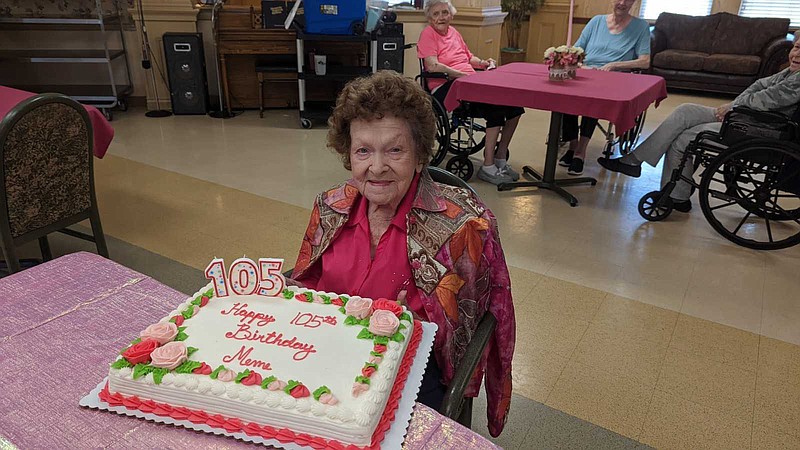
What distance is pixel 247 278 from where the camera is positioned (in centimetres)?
108

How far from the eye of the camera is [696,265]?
2.94 meters

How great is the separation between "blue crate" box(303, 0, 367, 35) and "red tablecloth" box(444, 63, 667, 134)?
5.85 ft

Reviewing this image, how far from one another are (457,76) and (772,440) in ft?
9.74

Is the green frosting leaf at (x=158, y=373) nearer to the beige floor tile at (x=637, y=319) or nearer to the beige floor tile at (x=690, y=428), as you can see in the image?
the beige floor tile at (x=690, y=428)

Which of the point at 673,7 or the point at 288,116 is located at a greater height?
the point at 673,7

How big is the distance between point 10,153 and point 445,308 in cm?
176

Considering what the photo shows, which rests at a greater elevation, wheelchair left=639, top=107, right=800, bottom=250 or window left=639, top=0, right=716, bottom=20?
window left=639, top=0, right=716, bottom=20

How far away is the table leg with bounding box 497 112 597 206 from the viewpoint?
12.1ft

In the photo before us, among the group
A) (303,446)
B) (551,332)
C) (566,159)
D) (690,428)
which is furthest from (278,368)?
(566,159)

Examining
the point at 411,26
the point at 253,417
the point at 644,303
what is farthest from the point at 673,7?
the point at 253,417

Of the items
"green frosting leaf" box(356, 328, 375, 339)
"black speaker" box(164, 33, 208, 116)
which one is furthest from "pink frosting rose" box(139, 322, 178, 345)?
"black speaker" box(164, 33, 208, 116)

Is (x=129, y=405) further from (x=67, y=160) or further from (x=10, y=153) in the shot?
(x=67, y=160)

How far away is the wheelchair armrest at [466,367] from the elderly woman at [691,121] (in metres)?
2.67

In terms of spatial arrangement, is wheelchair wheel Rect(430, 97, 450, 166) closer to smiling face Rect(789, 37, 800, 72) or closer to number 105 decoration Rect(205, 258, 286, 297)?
smiling face Rect(789, 37, 800, 72)
